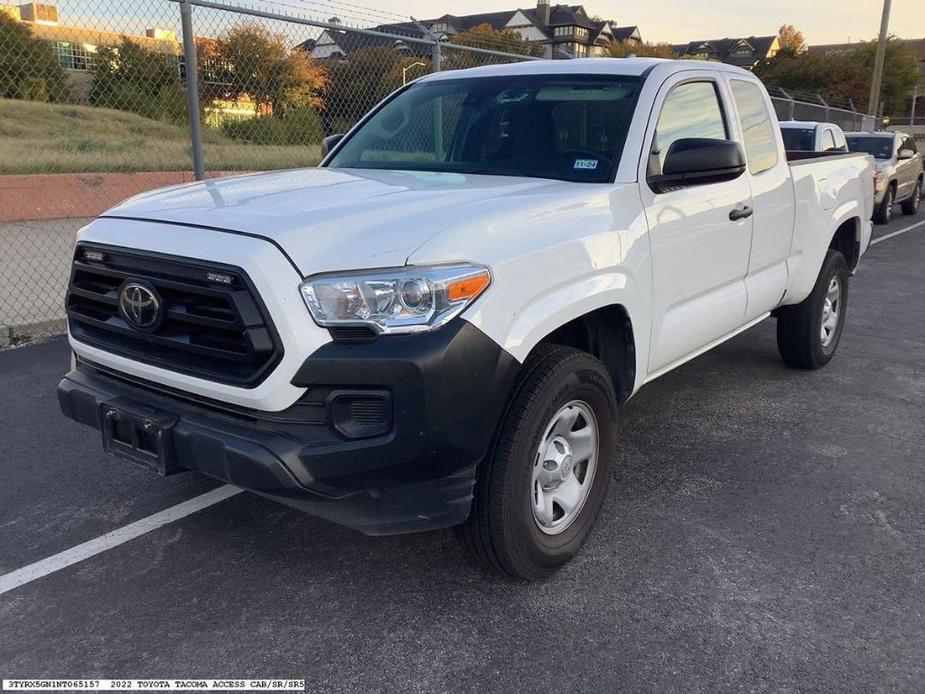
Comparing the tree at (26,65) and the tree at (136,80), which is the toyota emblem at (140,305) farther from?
the tree at (26,65)

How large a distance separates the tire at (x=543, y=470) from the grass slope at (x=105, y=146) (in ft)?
21.8

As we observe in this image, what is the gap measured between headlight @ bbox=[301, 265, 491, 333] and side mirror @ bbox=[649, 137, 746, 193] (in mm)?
1425

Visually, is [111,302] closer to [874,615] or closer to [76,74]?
[874,615]

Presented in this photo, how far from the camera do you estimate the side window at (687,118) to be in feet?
12.2

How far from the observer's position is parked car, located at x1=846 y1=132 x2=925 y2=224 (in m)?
14.7

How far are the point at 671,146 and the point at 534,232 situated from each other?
1.08 meters

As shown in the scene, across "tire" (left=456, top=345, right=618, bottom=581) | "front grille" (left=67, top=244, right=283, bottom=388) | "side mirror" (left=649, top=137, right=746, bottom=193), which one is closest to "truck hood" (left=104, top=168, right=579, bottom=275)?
"front grille" (left=67, top=244, right=283, bottom=388)

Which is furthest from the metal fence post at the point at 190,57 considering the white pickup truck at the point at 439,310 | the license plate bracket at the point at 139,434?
the license plate bracket at the point at 139,434

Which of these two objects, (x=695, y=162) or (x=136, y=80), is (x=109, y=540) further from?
(x=136, y=80)

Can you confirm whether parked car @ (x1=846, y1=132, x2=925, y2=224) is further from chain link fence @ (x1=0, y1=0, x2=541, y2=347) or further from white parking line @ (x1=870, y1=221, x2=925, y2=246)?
chain link fence @ (x1=0, y1=0, x2=541, y2=347)

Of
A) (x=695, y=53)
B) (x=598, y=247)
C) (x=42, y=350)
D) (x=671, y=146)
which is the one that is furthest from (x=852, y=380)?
(x=695, y=53)

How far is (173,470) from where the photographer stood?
2.75m

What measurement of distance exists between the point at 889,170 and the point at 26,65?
45.1 feet

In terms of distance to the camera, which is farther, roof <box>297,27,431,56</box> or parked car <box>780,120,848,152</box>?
parked car <box>780,120,848,152</box>
